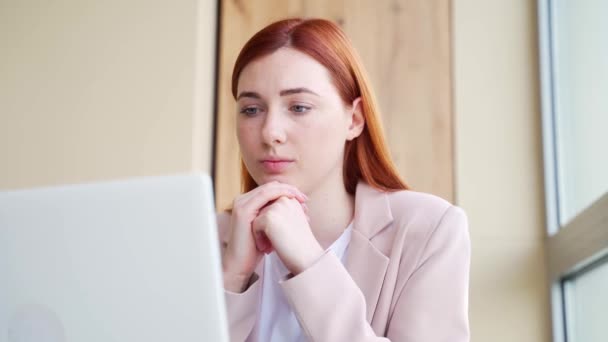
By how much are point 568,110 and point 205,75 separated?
4.12ft

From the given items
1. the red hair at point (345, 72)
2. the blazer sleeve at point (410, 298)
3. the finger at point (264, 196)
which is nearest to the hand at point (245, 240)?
the finger at point (264, 196)

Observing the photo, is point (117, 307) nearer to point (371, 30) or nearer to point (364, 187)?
point (364, 187)

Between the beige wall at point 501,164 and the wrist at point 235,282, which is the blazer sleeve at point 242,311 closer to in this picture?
the wrist at point 235,282

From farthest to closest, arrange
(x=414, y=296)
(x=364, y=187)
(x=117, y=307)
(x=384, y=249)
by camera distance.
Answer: (x=364, y=187) → (x=384, y=249) → (x=414, y=296) → (x=117, y=307)

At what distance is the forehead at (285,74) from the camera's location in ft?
4.59

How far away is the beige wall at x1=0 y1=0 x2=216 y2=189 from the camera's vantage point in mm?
2678

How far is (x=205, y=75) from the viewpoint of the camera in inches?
113

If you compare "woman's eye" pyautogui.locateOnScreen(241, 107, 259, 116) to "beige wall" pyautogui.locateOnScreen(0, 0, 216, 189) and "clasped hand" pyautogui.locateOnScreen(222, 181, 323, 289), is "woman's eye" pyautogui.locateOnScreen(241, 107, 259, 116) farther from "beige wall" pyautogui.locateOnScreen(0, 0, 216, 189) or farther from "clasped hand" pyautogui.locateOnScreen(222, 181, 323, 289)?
"beige wall" pyautogui.locateOnScreen(0, 0, 216, 189)

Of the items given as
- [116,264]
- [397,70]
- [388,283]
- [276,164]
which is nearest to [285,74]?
[276,164]

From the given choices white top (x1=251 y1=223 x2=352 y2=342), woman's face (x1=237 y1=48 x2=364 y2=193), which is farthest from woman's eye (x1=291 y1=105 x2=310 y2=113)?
white top (x1=251 y1=223 x2=352 y2=342)

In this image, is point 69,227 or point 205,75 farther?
point 205,75

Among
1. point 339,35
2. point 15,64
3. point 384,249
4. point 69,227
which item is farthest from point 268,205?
point 15,64

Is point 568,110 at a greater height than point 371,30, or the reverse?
point 371,30

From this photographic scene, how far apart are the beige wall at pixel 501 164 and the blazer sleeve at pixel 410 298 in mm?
1369
